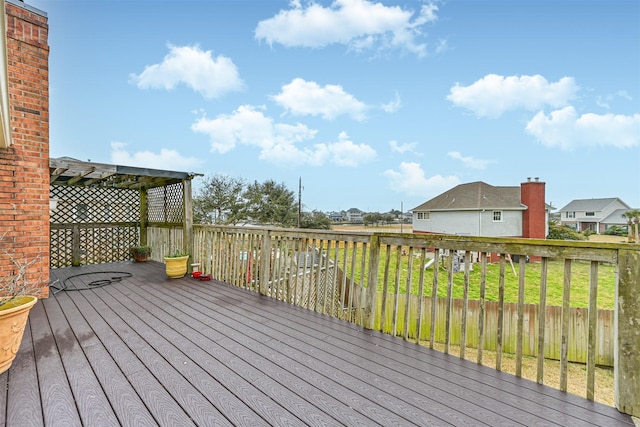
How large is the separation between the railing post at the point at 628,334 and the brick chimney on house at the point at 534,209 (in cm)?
1878

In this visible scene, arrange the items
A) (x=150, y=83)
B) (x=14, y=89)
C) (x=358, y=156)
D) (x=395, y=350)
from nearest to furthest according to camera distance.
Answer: (x=395, y=350), (x=14, y=89), (x=150, y=83), (x=358, y=156)

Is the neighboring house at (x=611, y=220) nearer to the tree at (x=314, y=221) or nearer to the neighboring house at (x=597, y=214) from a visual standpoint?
the neighboring house at (x=597, y=214)

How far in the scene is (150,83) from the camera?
11.0 metres

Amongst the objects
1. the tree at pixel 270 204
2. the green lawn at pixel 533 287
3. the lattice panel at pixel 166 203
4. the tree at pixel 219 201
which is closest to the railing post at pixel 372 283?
the lattice panel at pixel 166 203

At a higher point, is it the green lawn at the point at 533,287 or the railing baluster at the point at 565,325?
the railing baluster at the point at 565,325

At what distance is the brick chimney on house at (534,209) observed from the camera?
1705cm

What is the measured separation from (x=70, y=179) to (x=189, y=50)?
20.4 feet

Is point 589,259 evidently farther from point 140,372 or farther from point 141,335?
point 141,335

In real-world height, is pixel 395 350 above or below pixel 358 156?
below

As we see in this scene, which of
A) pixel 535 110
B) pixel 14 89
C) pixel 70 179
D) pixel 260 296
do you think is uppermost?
pixel 535 110

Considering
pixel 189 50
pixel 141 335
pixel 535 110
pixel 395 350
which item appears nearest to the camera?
pixel 395 350

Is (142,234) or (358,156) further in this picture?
(358,156)

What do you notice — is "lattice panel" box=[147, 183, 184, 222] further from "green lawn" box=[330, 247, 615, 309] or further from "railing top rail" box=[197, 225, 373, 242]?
"green lawn" box=[330, 247, 615, 309]

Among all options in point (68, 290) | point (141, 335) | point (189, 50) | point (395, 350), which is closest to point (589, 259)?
point (395, 350)
